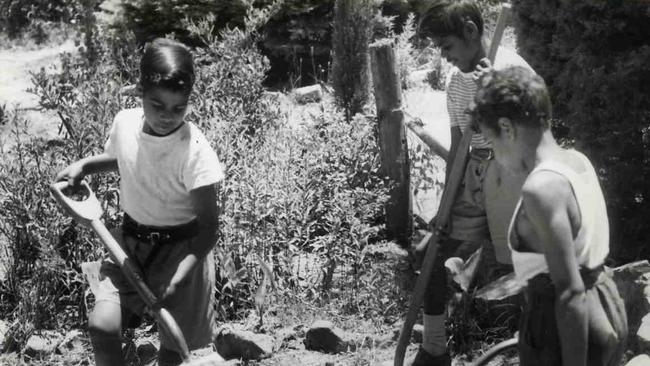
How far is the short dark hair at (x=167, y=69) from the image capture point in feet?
9.80

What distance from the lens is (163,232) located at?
3158mm

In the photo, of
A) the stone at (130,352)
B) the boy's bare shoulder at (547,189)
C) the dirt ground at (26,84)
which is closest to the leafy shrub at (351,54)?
the dirt ground at (26,84)

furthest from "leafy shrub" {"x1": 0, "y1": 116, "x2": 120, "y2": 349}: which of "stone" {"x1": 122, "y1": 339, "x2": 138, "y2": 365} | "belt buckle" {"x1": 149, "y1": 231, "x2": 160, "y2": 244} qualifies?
"belt buckle" {"x1": 149, "y1": 231, "x2": 160, "y2": 244}

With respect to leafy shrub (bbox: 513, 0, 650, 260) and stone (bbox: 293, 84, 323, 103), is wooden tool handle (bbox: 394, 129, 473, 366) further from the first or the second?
stone (bbox: 293, 84, 323, 103)

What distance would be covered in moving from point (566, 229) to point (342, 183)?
284cm

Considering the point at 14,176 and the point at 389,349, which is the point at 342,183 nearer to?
the point at 389,349

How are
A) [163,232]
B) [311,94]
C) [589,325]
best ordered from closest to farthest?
[589,325] → [163,232] → [311,94]

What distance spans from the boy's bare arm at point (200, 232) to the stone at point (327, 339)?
104cm

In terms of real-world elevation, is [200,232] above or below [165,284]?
above

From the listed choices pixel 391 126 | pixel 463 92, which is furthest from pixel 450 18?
pixel 391 126

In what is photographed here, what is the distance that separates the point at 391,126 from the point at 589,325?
288 cm

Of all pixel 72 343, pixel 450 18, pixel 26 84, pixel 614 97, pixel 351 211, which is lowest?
pixel 72 343

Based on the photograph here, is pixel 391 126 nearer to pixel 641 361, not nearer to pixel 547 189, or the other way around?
pixel 641 361

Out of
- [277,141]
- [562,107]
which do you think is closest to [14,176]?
[277,141]
